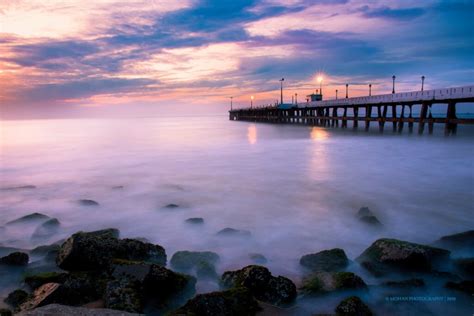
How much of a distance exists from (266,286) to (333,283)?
3.14ft

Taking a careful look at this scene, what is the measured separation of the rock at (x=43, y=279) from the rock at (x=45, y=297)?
1.23ft

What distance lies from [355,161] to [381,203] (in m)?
7.72

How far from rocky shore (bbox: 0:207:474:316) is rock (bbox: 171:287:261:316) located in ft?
0.03

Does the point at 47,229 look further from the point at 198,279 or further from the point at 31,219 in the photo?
the point at 198,279

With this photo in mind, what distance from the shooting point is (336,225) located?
7664mm

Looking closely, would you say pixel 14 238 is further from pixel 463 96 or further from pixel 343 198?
pixel 463 96

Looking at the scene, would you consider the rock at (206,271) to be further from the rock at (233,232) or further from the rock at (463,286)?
the rock at (463,286)

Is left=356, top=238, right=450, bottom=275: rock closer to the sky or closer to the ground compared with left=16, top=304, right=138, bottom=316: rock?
closer to the ground

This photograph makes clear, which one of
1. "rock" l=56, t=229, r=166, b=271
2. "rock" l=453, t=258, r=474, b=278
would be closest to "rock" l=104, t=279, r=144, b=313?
"rock" l=56, t=229, r=166, b=271

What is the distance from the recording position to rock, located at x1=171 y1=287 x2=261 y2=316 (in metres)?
3.83

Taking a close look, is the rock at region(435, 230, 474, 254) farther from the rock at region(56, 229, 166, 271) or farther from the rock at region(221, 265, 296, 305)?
the rock at region(56, 229, 166, 271)

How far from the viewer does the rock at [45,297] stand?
3.95 meters

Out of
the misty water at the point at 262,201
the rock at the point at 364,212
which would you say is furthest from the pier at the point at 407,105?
the rock at the point at 364,212

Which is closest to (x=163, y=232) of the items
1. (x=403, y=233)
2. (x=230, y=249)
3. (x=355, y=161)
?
(x=230, y=249)
